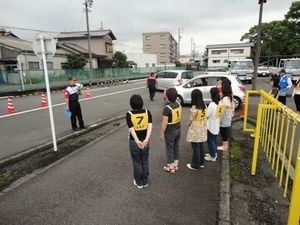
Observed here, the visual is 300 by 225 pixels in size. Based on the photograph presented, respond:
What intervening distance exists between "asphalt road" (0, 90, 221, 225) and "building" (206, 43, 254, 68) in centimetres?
6480

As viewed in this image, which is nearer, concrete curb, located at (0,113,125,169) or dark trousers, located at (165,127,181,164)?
dark trousers, located at (165,127,181,164)

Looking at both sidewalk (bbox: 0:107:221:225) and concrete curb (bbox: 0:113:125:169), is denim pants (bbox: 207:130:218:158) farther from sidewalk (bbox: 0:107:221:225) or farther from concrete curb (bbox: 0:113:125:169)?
concrete curb (bbox: 0:113:125:169)

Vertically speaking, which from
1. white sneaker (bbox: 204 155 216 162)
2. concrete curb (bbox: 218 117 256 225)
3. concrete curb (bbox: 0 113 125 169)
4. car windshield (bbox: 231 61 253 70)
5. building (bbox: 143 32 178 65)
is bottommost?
concrete curb (bbox: 0 113 125 169)

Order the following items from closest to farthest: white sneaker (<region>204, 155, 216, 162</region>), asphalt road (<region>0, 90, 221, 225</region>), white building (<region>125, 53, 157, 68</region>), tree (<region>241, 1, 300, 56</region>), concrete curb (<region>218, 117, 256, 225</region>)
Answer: concrete curb (<region>218, 117, 256, 225</region>), asphalt road (<region>0, 90, 221, 225</region>), white sneaker (<region>204, 155, 216, 162</region>), tree (<region>241, 1, 300, 56</region>), white building (<region>125, 53, 157, 68</region>)

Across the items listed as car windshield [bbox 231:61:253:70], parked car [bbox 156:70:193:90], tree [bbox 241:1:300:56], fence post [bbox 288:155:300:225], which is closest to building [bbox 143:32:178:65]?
tree [bbox 241:1:300:56]

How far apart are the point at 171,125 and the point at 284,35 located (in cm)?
4686

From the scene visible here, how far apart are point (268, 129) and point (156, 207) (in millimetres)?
3162

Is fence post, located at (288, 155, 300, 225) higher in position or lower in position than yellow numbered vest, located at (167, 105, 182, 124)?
lower

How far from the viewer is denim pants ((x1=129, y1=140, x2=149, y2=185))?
3878 millimetres

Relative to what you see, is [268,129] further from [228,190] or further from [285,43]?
[285,43]

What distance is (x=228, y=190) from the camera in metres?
3.84

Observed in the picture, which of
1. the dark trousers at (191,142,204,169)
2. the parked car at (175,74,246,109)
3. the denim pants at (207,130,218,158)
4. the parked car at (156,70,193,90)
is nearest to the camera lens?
the dark trousers at (191,142,204,169)

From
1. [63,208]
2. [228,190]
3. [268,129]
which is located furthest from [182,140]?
[63,208]

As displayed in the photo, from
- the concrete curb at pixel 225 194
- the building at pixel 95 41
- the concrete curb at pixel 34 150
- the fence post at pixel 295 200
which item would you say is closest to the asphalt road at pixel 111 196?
the concrete curb at pixel 225 194
